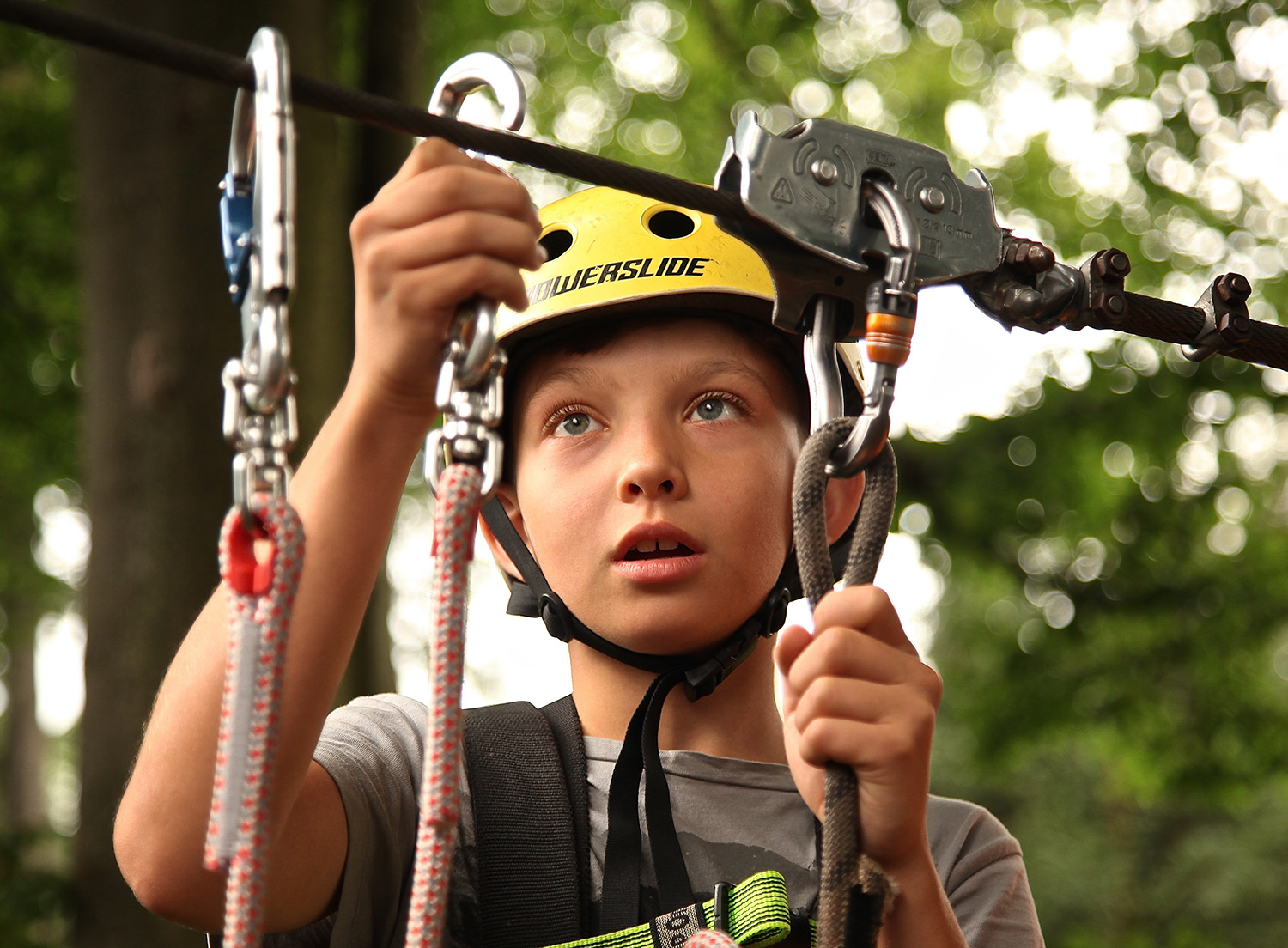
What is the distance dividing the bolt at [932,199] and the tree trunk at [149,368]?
10.8ft

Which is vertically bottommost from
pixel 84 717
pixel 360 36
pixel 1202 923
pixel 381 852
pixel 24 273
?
pixel 1202 923

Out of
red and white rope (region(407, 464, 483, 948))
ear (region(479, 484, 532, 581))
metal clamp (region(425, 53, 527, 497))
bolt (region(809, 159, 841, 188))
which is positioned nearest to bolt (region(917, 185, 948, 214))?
bolt (region(809, 159, 841, 188))

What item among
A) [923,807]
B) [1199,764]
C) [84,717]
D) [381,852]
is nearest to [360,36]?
[84,717]

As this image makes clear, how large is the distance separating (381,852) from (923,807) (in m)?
0.92

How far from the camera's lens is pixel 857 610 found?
1600 millimetres

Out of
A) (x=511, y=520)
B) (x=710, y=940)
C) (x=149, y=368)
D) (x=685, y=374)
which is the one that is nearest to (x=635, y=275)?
(x=685, y=374)

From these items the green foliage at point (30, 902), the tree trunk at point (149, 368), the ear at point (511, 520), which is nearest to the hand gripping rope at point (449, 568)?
the ear at point (511, 520)

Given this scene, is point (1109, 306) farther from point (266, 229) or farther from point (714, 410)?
point (266, 229)

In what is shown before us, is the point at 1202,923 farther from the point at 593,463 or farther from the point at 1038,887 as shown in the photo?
the point at 593,463

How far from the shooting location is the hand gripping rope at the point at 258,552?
1.24 metres

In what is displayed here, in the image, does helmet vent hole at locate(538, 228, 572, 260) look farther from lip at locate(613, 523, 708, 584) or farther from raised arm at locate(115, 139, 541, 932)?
raised arm at locate(115, 139, 541, 932)

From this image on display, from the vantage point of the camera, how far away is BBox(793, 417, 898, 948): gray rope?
5.13 ft

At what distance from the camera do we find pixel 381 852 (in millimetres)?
2131

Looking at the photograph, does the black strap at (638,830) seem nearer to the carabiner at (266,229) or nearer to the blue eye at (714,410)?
A: the blue eye at (714,410)
